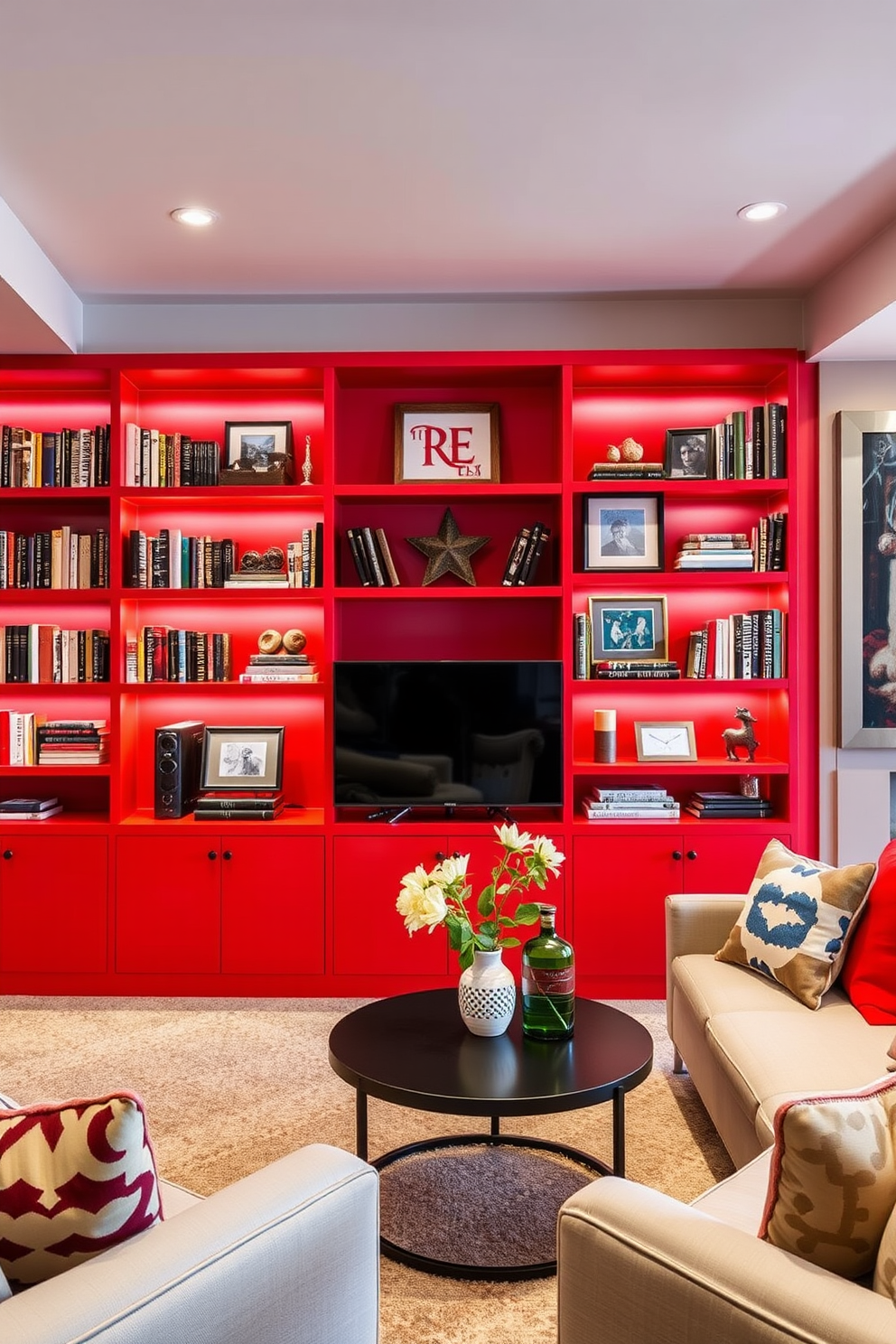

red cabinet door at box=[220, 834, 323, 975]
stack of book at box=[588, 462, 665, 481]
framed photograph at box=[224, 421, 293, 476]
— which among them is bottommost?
red cabinet door at box=[220, 834, 323, 975]

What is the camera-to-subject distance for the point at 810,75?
2.40 metres

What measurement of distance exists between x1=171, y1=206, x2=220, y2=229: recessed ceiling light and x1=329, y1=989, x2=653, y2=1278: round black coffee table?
8.31 feet

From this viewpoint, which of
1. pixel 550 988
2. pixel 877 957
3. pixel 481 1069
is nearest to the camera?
pixel 481 1069

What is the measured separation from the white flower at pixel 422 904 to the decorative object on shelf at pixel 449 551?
6.55 ft

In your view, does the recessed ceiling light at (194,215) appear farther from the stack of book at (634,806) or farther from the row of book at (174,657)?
the stack of book at (634,806)

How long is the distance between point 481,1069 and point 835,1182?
1.07 m

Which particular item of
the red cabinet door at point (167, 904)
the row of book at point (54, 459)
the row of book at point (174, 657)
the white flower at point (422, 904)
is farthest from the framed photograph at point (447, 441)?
the white flower at point (422, 904)

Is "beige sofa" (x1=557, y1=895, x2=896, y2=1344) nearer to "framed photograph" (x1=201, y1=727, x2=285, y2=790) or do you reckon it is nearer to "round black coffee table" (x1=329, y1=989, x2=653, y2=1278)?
"round black coffee table" (x1=329, y1=989, x2=653, y2=1278)

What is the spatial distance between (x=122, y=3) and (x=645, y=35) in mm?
1182

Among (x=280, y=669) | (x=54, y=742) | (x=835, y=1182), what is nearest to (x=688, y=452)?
(x=280, y=669)

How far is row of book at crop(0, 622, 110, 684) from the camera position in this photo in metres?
3.95

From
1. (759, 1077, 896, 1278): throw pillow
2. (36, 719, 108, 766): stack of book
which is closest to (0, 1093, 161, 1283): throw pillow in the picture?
(759, 1077, 896, 1278): throw pillow

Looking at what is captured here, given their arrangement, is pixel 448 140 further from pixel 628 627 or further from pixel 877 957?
pixel 877 957

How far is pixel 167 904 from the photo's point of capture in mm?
3824
